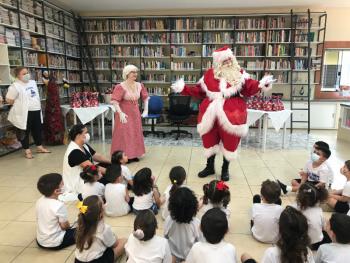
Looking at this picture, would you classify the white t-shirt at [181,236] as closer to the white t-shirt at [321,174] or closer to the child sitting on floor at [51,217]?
the child sitting on floor at [51,217]

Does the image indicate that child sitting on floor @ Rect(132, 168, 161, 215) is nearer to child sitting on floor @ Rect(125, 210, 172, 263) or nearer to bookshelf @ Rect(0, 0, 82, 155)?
child sitting on floor @ Rect(125, 210, 172, 263)

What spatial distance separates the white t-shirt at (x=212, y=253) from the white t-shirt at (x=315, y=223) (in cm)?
73

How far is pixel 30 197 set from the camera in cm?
295

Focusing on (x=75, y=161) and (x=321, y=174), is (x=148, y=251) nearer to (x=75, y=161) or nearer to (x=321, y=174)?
(x=75, y=161)

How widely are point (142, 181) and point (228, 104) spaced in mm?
1497

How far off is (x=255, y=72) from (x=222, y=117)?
4422 millimetres

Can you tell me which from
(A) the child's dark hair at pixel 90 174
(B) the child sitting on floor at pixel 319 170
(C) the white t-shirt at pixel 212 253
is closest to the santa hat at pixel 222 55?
(B) the child sitting on floor at pixel 319 170

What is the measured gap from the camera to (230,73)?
328 centimetres

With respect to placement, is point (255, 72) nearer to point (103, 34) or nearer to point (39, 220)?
point (103, 34)

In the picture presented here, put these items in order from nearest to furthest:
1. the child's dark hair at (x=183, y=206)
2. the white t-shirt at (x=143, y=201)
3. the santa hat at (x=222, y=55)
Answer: the child's dark hair at (x=183, y=206)
the white t-shirt at (x=143, y=201)
the santa hat at (x=222, y=55)

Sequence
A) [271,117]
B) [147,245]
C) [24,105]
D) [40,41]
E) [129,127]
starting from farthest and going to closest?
1. [40,41]
2. [271,117]
3. [24,105]
4. [129,127]
5. [147,245]

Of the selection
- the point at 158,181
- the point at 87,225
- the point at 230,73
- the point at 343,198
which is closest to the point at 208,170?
the point at 158,181

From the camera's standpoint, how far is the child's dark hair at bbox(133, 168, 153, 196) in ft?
7.54

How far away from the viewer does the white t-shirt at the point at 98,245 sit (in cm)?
162
